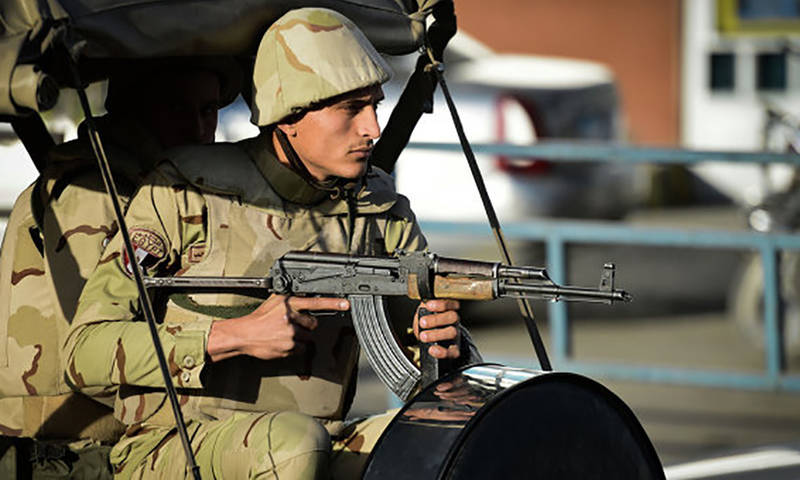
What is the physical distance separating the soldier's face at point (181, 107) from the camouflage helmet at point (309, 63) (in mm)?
502

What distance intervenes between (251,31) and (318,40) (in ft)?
0.62

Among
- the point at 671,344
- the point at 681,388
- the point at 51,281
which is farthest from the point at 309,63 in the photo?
the point at 671,344

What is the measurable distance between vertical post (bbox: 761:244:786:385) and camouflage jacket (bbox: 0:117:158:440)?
13.7 ft

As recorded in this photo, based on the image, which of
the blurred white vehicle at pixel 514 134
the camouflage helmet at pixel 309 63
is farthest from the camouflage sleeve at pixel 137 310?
the blurred white vehicle at pixel 514 134

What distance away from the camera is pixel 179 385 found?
Result: 2.77 meters

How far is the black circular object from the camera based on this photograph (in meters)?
2.47

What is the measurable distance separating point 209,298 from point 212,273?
0.17 ft

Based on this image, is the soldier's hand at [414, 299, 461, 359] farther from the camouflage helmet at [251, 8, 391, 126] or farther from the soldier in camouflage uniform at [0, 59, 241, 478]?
the soldier in camouflage uniform at [0, 59, 241, 478]

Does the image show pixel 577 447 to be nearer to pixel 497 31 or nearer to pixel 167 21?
pixel 167 21

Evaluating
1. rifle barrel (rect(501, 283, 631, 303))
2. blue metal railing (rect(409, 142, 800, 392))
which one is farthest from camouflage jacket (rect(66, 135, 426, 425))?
blue metal railing (rect(409, 142, 800, 392))

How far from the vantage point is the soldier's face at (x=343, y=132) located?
2895mm

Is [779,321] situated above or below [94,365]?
below

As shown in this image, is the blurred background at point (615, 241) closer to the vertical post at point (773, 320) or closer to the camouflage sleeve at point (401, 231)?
the vertical post at point (773, 320)

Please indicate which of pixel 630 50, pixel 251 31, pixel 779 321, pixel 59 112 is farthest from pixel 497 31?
pixel 251 31
